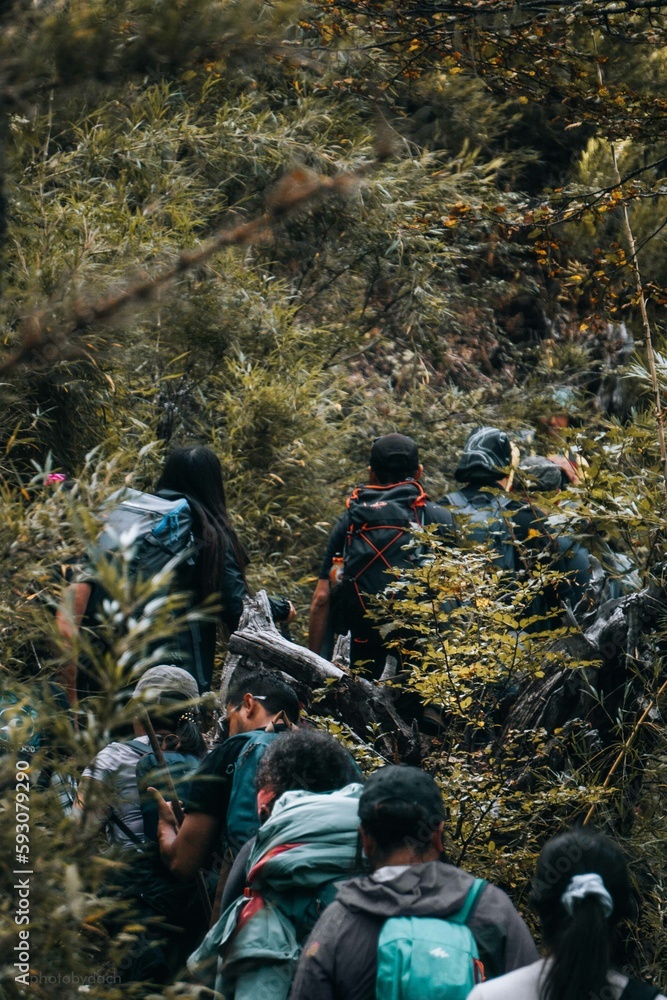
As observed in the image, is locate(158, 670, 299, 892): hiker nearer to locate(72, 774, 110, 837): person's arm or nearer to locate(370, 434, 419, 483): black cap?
locate(72, 774, 110, 837): person's arm

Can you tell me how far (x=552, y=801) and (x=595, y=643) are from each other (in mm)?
751

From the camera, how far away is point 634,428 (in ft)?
16.6

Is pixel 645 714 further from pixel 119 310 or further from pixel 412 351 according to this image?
pixel 412 351

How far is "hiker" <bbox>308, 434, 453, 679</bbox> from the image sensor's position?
221 inches

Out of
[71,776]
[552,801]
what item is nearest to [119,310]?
[71,776]

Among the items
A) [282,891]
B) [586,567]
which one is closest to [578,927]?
[282,891]

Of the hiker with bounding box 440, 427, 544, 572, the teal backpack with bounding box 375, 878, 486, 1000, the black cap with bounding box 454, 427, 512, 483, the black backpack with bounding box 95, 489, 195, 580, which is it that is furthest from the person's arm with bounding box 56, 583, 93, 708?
the black cap with bounding box 454, 427, 512, 483

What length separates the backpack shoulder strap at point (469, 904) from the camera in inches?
115

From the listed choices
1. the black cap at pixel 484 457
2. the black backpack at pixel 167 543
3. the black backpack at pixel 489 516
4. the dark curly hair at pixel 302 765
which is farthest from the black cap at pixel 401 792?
the black cap at pixel 484 457

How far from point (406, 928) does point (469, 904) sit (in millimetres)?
180

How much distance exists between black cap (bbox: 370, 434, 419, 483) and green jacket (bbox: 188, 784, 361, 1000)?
8.58ft

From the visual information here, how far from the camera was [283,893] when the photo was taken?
3291mm

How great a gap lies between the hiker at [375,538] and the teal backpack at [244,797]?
1.76 metres

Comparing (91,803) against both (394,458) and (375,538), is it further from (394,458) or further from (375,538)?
(394,458)
